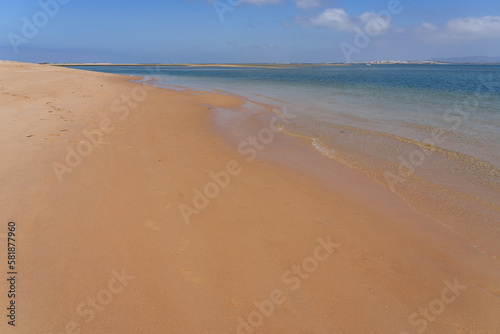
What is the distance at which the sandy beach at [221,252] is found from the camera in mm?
2836

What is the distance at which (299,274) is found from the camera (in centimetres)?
346

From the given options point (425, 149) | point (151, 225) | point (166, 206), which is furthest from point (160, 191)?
point (425, 149)

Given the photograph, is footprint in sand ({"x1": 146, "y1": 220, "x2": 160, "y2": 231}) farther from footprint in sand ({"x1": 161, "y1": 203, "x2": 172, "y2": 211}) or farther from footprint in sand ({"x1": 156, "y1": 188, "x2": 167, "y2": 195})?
footprint in sand ({"x1": 156, "y1": 188, "x2": 167, "y2": 195})

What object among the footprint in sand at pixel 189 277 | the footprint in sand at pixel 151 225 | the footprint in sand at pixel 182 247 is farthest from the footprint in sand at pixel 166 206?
the footprint in sand at pixel 189 277

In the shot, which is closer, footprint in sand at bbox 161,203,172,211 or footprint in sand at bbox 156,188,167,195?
footprint in sand at bbox 161,203,172,211

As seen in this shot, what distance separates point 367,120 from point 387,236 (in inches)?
412

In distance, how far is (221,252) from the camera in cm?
372

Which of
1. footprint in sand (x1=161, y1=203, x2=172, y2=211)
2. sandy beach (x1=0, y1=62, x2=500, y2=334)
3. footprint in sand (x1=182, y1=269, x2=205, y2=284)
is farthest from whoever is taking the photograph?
footprint in sand (x1=161, y1=203, x2=172, y2=211)

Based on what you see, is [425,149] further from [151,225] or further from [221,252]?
[151,225]

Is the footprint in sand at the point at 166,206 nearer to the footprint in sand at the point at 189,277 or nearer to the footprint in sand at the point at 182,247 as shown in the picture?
the footprint in sand at the point at 182,247

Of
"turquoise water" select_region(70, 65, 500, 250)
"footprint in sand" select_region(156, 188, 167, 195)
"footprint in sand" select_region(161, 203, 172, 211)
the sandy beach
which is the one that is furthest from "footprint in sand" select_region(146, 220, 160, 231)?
"turquoise water" select_region(70, 65, 500, 250)

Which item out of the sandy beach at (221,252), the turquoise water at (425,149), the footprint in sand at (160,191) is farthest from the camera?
the turquoise water at (425,149)

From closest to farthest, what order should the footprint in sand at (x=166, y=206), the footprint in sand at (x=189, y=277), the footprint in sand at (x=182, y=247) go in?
the footprint in sand at (x=189, y=277), the footprint in sand at (x=182, y=247), the footprint in sand at (x=166, y=206)

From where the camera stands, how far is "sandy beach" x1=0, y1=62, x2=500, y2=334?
9.30 feet
